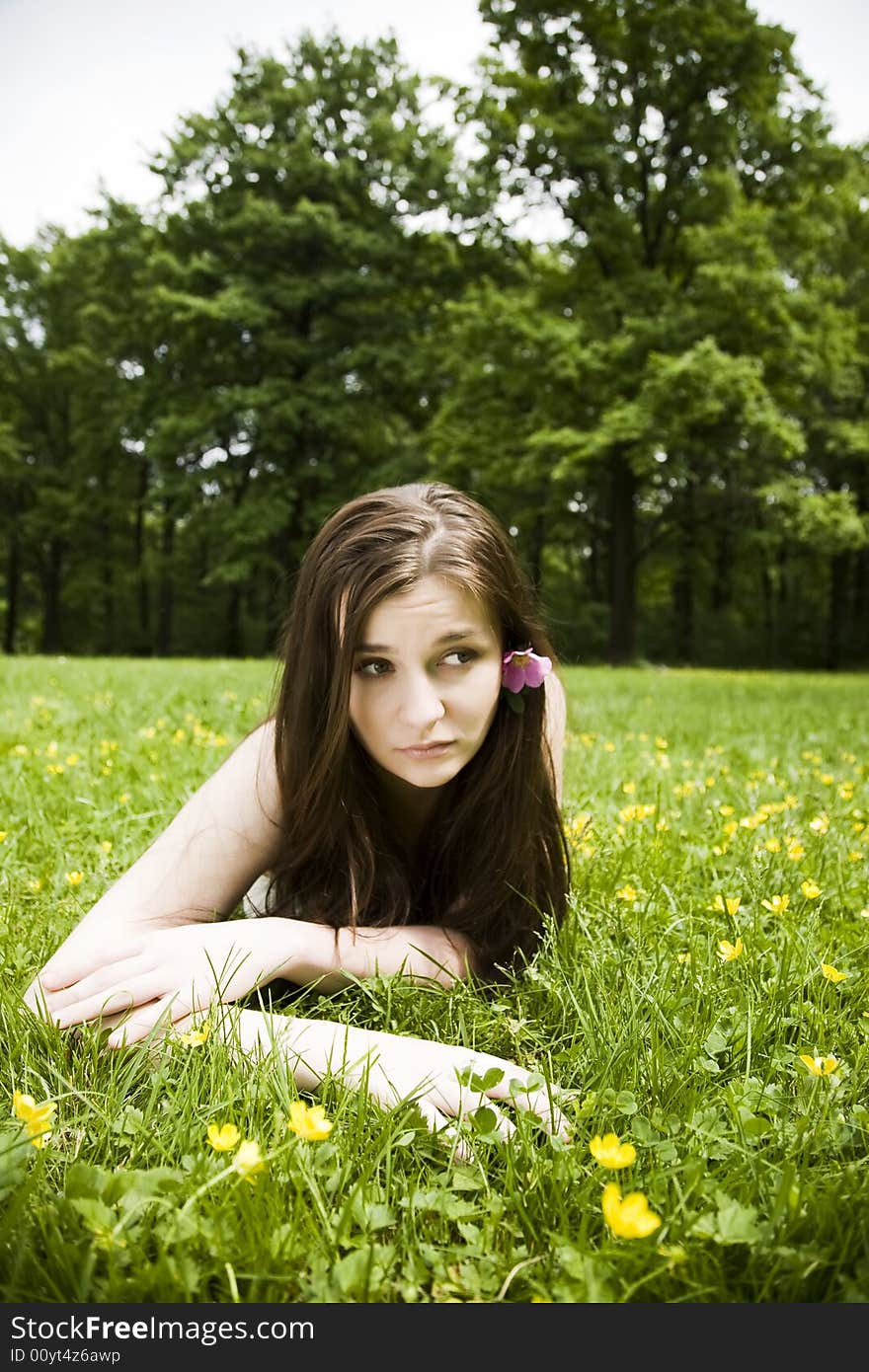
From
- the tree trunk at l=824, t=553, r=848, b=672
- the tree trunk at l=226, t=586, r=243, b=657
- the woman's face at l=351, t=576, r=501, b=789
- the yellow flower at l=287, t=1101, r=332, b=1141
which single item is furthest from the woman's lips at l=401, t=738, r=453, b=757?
the tree trunk at l=824, t=553, r=848, b=672

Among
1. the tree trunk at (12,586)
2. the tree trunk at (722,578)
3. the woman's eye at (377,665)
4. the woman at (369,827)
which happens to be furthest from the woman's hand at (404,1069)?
the tree trunk at (12,586)

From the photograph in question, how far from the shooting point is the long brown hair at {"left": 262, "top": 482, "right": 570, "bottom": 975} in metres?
1.82

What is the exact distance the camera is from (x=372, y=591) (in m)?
1.75

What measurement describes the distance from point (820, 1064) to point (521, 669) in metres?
0.94

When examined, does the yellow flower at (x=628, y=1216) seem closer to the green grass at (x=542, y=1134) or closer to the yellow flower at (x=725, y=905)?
the green grass at (x=542, y=1134)

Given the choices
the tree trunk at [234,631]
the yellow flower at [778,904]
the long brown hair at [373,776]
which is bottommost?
the yellow flower at [778,904]

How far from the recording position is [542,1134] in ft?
4.72

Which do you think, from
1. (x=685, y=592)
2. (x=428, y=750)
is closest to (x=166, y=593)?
(x=685, y=592)

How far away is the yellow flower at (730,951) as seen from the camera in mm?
1895

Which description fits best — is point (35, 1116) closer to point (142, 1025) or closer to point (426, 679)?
point (142, 1025)

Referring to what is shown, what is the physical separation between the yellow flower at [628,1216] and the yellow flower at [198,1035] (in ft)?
2.36

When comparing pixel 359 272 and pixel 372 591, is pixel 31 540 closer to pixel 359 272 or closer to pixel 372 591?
pixel 359 272

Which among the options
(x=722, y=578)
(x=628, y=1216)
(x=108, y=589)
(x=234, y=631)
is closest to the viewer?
(x=628, y=1216)

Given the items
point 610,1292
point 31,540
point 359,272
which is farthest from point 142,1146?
point 31,540
